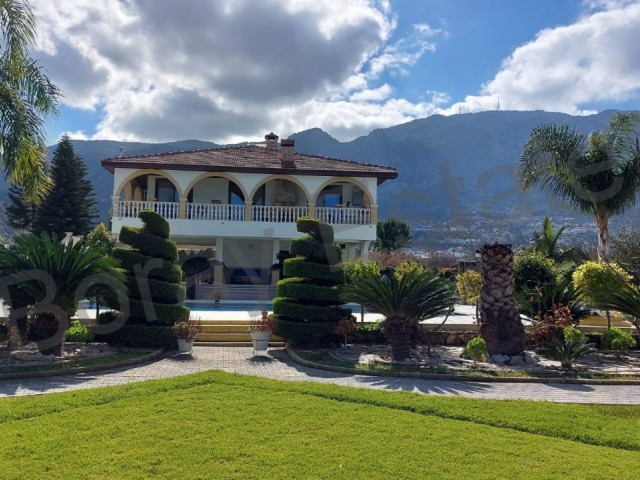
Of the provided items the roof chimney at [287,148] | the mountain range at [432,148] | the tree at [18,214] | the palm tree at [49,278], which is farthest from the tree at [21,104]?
the mountain range at [432,148]

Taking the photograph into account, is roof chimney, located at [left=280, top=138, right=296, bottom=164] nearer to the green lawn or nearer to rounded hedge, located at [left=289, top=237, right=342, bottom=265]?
rounded hedge, located at [left=289, top=237, right=342, bottom=265]

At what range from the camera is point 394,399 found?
6.91m

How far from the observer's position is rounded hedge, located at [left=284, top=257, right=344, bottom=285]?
11.5 meters

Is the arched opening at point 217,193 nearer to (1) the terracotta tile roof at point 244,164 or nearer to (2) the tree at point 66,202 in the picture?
(1) the terracotta tile roof at point 244,164

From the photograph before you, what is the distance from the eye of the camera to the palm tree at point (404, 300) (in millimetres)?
10312

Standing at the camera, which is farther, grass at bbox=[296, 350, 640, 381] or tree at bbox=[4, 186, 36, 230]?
tree at bbox=[4, 186, 36, 230]

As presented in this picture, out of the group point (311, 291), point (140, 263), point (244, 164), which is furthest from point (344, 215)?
point (140, 263)

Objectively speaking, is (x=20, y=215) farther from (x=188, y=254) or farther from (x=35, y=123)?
(x=35, y=123)

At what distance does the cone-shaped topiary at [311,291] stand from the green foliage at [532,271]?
5.02 meters

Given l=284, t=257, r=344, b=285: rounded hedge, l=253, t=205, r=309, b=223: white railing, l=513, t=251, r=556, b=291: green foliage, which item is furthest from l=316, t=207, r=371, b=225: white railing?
l=284, t=257, r=344, b=285: rounded hedge

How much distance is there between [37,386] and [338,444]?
5.46 meters

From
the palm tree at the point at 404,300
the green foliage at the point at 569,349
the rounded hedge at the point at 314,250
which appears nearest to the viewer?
the green foliage at the point at 569,349

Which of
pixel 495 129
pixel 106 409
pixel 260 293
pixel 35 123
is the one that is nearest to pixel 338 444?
pixel 106 409

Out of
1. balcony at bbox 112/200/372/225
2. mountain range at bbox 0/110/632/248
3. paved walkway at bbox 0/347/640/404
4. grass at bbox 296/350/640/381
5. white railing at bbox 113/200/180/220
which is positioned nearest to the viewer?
paved walkway at bbox 0/347/640/404
